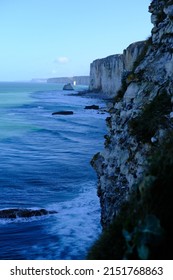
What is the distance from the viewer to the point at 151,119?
406 inches

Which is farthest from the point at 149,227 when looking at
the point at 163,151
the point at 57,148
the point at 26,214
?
the point at 57,148

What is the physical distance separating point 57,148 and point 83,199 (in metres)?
13.2

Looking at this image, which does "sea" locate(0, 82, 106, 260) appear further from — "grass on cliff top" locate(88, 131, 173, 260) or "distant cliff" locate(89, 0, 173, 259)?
"grass on cliff top" locate(88, 131, 173, 260)

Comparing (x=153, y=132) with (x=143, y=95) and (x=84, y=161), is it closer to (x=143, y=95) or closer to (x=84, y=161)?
(x=143, y=95)

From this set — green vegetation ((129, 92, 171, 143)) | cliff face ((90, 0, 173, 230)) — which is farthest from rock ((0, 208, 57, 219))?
green vegetation ((129, 92, 171, 143))

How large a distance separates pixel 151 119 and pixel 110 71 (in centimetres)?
9532

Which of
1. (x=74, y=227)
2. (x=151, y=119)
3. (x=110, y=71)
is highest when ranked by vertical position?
(x=110, y=71)

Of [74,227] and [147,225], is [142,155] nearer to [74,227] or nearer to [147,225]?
[147,225]

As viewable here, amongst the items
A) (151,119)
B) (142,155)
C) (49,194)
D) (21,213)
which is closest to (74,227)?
(21,213)

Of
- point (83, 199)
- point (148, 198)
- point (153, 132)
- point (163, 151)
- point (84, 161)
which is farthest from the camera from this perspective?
point (84, 161)

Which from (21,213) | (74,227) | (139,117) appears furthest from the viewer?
(21,213)

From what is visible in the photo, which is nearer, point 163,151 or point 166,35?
point 163,151

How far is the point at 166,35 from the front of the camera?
38.3 feet

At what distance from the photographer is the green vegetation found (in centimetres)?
1008
